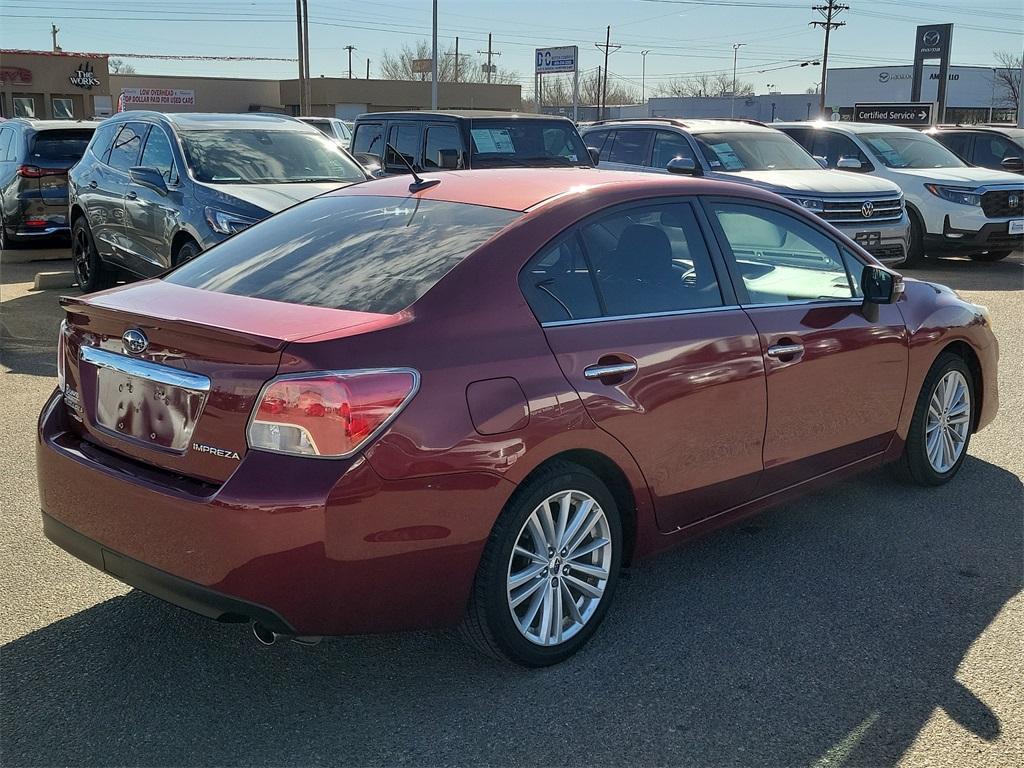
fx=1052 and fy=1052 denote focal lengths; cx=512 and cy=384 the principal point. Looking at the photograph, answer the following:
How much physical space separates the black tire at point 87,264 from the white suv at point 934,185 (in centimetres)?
947

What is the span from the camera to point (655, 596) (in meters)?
4.12

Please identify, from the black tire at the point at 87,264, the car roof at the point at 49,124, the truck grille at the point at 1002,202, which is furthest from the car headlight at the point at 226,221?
the truck grille at the point at 1002,202

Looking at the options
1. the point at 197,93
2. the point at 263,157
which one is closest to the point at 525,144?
the point at 263,157

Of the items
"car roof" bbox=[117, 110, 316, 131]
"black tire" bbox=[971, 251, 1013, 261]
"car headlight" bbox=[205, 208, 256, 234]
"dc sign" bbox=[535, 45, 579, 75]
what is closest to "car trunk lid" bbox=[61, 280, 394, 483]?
"car headlight" bbox=[205, 208, 256, 234]

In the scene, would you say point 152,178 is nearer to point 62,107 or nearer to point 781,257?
point 781,257

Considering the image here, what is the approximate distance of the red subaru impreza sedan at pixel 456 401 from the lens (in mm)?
2980

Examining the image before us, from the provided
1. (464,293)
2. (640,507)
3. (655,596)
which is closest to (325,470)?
(464,293)

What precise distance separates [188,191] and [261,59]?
66.0 m

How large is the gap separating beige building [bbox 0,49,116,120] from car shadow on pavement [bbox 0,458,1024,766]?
176ft

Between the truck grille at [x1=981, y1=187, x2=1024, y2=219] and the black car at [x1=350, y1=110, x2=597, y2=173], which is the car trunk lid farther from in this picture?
the truck grille at [x1=981, y1=187, x2=1024, y2=219]

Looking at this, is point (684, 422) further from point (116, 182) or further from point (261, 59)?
point (261, 59)

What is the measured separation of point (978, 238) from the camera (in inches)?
550

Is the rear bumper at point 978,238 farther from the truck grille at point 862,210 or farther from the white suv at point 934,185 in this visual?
the truck grille at point 862,210

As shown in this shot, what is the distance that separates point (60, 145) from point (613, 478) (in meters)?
11.9
